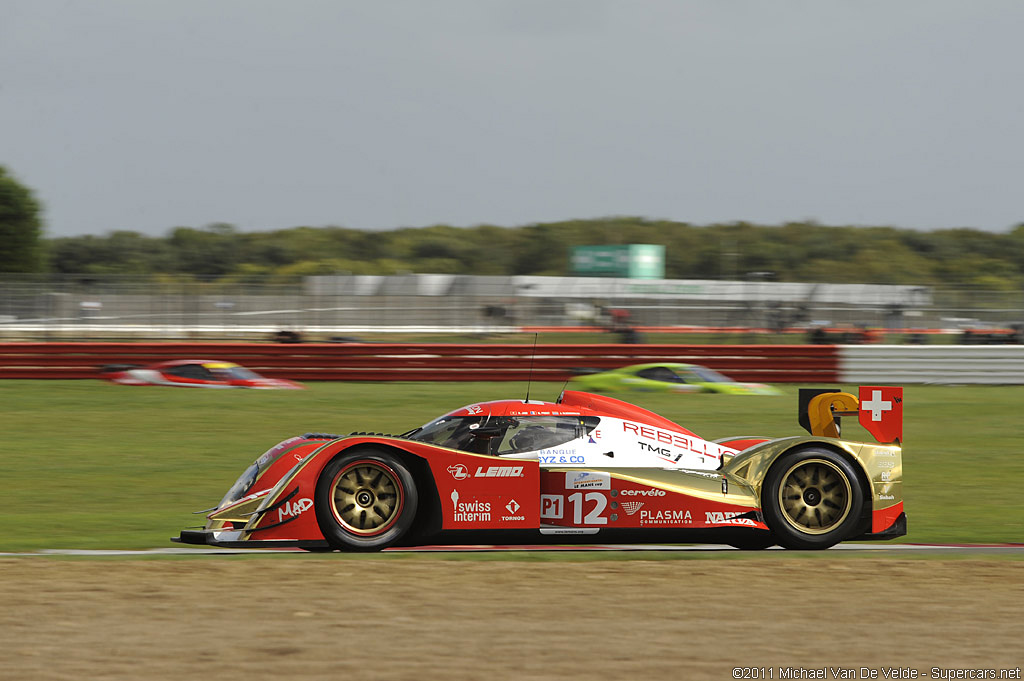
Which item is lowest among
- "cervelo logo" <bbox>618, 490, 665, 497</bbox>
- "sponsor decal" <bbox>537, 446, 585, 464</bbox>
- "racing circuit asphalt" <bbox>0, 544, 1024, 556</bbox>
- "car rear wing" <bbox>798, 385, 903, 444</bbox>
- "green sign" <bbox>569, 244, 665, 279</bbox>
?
"racing circuit asphalt" <bbox>0, 544, 1024, 556</bbox>

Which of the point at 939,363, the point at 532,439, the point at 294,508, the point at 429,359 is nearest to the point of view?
the point at 294,508

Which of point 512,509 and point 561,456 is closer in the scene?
point 512,509

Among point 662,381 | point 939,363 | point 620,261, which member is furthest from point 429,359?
point 620,261

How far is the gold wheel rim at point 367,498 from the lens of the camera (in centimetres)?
688

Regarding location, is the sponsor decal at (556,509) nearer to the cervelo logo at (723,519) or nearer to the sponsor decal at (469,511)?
the sponsor decal at (469,511)

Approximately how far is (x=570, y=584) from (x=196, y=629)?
2.07 m

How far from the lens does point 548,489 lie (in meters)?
7.01

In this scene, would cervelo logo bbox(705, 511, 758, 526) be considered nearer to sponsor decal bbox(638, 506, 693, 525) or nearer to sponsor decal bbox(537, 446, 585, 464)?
sponsor decal bbox(638, 506, 693, 525)

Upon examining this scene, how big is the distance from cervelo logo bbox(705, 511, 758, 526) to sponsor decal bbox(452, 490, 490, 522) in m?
1.41

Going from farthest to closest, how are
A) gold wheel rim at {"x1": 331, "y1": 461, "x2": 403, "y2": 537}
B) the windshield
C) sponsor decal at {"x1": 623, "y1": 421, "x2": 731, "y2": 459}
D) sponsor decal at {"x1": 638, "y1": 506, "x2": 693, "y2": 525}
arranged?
sponsor decal at {"x1": 623, "y1": 421, "x2": 731, "y2": 459}, the windshield, sponsor decal at {"x1": 638, "y1": 506, "x2": 693, "y2": 525}, gold wheel rim at {"x1": 331, "y1": 461, "x2": 403, "y2": 537}

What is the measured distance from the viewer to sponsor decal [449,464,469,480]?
692cm

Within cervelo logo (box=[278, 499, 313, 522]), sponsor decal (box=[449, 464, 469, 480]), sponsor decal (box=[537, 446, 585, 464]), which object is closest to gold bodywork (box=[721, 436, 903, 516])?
sponsor decal (box=[537, 446, 585, 464])

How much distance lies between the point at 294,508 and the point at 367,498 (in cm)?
45

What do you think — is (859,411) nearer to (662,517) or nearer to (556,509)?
(662,517)
